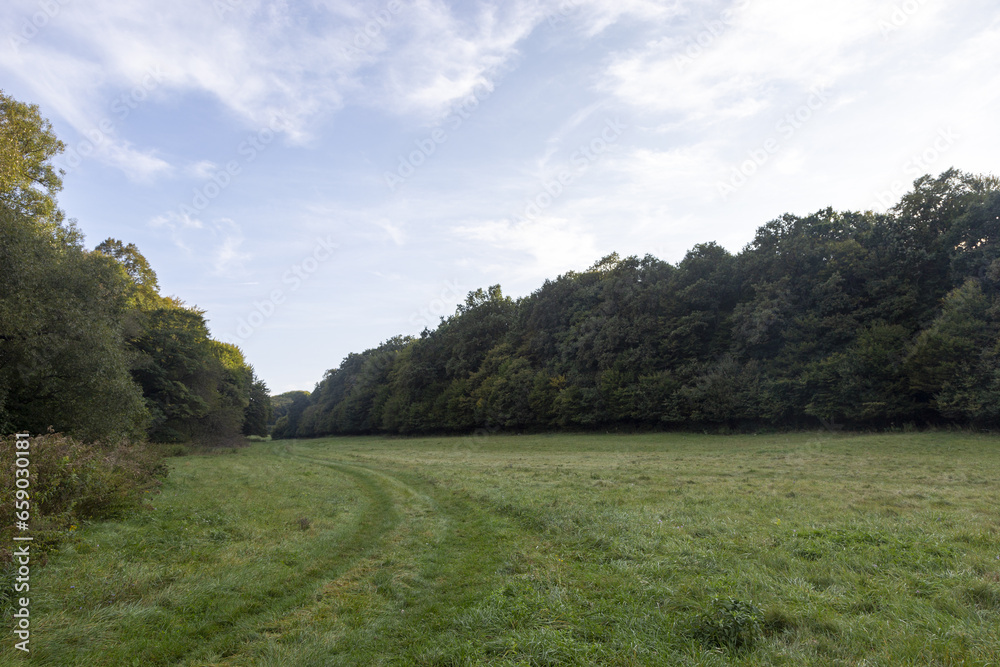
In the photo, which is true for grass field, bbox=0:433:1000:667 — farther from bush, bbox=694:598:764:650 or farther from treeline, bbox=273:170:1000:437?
treeline, bbox=273:170:1000:437

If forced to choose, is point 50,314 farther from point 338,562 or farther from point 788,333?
point 788,333

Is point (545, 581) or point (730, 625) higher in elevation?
point (730, 625)

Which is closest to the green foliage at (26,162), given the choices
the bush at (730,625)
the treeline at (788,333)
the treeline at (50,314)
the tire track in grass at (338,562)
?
the treeline at (50,314)

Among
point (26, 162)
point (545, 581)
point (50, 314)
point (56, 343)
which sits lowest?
point (545, 581)

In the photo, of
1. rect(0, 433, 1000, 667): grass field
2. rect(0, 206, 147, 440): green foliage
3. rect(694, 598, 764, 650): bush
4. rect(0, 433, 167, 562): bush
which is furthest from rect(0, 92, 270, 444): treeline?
rect(694, 598, 764, 650): bush

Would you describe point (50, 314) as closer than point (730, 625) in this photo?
No

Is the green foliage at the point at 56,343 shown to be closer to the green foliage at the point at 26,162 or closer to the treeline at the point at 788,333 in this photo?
the green foliage at the point at 26,162

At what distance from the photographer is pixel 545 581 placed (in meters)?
7.76

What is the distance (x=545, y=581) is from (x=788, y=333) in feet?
143

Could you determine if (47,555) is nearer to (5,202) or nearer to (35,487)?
(35,487)

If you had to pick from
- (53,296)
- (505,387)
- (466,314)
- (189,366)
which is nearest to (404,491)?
(53,296)

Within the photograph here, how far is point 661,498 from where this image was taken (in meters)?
14.5

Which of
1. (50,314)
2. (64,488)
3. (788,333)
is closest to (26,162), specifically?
(50,314)

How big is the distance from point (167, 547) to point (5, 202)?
65.5 ft
